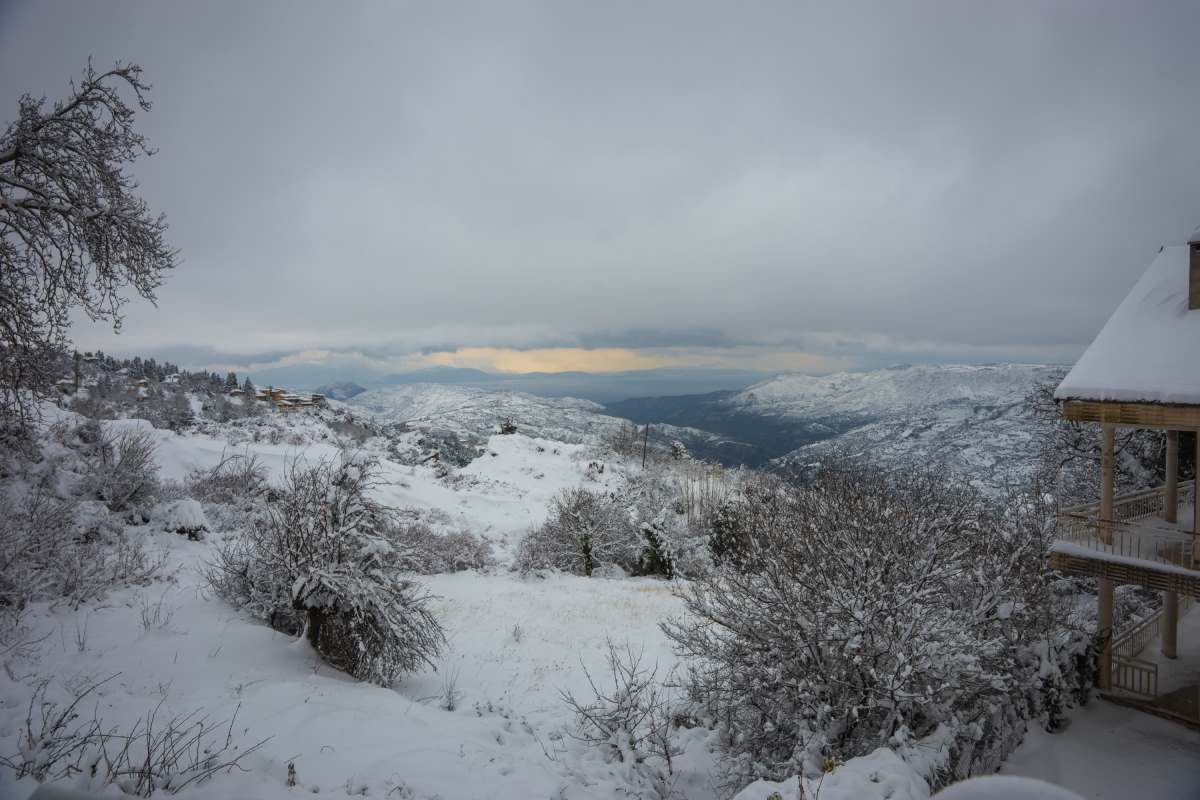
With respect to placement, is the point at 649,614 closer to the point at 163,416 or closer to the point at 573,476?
the point at 573,476

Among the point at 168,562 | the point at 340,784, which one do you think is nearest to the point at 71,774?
the point at 340,784

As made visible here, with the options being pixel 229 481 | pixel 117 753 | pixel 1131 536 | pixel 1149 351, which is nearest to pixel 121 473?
pixel 229 481

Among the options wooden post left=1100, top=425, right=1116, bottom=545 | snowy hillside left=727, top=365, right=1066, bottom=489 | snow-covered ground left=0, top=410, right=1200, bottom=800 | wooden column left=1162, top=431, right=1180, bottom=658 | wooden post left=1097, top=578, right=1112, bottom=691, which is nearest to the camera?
snow-covered ground left=0, top=410, right=1200, bottom=800

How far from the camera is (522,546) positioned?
94.5 ft

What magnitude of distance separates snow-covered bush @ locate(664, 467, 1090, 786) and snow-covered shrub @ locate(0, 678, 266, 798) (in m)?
6.13

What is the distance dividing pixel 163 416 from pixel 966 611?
40.6 metres

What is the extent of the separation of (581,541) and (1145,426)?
2422 centimetres

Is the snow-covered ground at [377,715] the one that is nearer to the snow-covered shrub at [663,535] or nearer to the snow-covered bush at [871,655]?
the snow-covered bush at [871,655]

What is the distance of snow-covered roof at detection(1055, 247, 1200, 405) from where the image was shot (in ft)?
25.5

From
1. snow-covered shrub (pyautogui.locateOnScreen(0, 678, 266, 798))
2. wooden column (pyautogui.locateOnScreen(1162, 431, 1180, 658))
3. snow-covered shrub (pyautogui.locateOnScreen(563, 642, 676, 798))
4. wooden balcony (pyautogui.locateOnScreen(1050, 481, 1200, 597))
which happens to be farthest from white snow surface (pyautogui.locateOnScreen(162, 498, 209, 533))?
wooden column (pyautogui.locateOnScreen(1162, 431, 1180, 658))

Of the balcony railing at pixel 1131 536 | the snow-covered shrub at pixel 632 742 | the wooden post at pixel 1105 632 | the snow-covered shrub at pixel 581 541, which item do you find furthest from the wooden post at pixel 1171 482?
the snow-covered shrub at pixel 581 541

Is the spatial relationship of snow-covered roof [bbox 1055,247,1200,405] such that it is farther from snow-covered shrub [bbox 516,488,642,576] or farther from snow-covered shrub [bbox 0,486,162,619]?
snow-covered shrub [bbox 516,488,642,576]

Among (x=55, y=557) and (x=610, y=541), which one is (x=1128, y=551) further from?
(x=610, y=541)

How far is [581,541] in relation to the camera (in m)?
28.5
